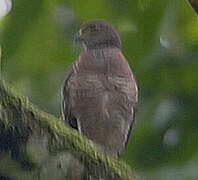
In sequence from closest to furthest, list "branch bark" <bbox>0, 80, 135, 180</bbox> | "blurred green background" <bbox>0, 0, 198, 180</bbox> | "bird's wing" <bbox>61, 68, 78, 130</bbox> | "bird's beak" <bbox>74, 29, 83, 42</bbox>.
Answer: "branch bark" <bbox>0, 80, 135, 180</bbox>, "blurred green background" <bbox>0, 0, 198, 180</bbox>, "bird's wing" <bbox>61, 68, 78, 130</bbox>, "bird's beak" <bbox>74, 29, 83, 42</bbox>

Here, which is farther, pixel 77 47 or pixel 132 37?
pixel 77 47

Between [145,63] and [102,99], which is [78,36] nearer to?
[102,99]

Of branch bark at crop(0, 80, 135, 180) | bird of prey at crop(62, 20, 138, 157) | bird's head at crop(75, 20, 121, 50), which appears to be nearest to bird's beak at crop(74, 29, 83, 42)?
bird's head at crop(75, 20, 121, 50)

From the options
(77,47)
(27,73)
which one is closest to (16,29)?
(27,73)

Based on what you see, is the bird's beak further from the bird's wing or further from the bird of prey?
the bird's wing

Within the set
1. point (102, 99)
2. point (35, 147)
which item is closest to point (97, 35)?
point (102, 99)

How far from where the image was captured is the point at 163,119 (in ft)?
12.9

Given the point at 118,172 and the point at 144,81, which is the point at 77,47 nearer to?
the point at 144,81

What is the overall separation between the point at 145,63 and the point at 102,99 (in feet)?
1.16

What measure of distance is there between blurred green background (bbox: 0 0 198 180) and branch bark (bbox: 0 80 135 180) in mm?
1736

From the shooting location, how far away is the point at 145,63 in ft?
13.6

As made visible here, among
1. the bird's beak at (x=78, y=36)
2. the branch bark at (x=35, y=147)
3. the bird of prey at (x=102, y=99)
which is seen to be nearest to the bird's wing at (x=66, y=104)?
the bird of prey at (x=102, y=99)

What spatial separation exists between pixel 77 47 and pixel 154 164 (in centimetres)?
126

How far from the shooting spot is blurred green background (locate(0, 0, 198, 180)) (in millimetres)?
3910
